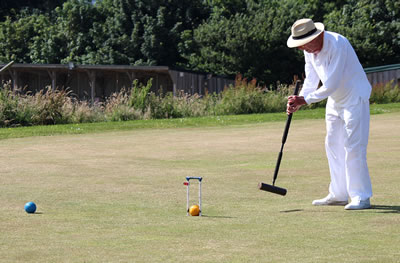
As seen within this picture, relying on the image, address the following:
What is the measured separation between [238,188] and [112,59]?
37.7m

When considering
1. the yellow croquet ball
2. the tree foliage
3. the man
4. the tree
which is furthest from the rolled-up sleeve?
the tree

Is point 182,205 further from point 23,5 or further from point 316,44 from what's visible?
point 23,5

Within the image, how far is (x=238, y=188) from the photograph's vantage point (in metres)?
8.41

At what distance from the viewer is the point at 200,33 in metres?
43.6

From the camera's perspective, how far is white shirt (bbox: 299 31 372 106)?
6949mm

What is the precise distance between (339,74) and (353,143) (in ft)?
2.35

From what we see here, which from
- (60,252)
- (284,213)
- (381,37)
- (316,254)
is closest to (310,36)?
(284,213)

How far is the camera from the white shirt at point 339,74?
6.95 m

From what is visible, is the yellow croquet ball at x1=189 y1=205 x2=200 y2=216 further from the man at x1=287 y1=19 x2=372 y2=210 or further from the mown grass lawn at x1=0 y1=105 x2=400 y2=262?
the man at x1=287 y1=19 x2=372 y2=210

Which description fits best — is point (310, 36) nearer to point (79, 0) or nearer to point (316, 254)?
point (316, 254)

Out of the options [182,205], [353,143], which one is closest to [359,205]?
[353,143]

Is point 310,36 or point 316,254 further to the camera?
point 310,36

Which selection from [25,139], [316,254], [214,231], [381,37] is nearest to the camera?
[316,254]

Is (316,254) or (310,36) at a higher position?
(310,36)
